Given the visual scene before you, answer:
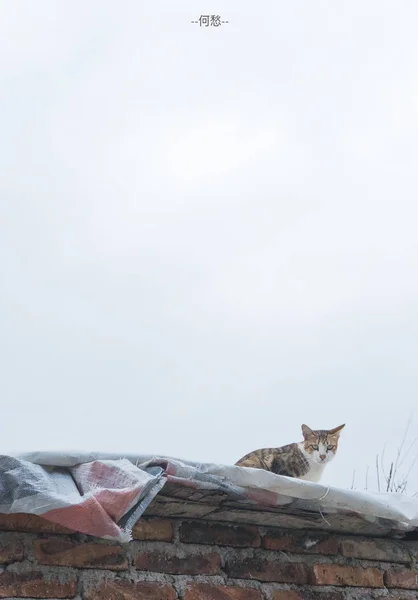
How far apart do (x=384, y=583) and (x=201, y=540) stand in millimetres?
681

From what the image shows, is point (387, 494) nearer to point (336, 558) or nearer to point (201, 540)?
point (336, 558)

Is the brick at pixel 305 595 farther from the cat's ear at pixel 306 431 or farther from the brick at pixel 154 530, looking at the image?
the cat's ear at pixel 306 431

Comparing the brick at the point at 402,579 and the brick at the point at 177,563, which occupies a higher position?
the brick at the point at 177,563

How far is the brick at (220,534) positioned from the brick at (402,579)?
495 millimetres

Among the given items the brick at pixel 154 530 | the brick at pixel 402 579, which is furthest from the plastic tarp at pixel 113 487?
the brick at pixel 402 579

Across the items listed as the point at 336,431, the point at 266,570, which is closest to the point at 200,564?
the point at 266,570

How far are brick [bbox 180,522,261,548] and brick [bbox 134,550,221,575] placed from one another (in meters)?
0.05

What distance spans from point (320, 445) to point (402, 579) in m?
1.57

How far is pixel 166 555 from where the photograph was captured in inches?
92.4

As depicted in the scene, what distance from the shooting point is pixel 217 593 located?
236cm

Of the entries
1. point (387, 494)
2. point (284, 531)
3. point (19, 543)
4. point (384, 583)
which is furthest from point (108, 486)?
point (384, 583)

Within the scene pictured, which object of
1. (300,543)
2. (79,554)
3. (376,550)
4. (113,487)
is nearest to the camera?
(113,487)

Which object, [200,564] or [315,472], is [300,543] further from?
[315,472]

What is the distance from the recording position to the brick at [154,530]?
2.33 metres
